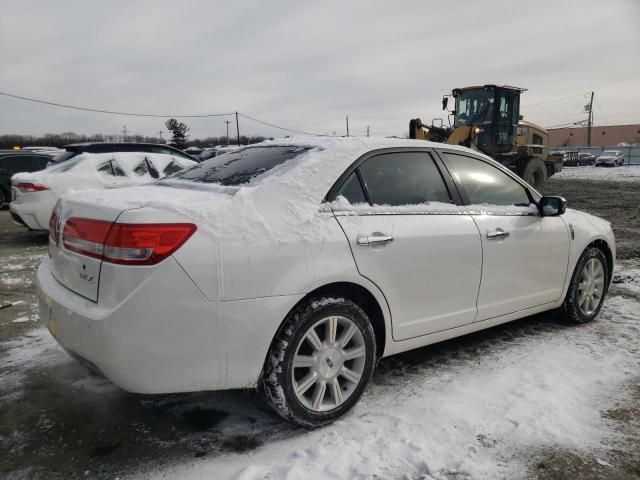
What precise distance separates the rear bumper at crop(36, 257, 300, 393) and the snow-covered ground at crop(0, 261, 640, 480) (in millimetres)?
408

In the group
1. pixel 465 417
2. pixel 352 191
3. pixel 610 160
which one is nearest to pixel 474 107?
pixel 352 191

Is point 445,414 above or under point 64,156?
under

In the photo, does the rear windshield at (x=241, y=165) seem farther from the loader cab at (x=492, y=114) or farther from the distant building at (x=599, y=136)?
the distant building at (x=599, y=136)

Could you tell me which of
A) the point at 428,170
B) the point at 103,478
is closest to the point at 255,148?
the point at 428,170

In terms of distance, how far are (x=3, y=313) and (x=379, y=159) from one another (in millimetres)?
3790

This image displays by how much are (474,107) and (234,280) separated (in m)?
14.4

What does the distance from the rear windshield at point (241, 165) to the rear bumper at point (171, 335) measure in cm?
82

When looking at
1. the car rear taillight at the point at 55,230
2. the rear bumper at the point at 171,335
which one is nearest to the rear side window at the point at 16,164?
the car rear taillight at the point at 55,230

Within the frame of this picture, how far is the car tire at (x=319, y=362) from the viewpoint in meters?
2.49

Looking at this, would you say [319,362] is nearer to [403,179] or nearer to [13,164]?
[403,179]

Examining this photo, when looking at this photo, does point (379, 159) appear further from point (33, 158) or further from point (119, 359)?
point (33, 158)

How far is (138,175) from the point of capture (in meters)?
8.33

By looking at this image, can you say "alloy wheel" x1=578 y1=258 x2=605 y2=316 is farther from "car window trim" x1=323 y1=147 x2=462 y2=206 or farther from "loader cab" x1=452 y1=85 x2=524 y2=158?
"loader cab" x1=452 y1=85 x2=524 y2=158

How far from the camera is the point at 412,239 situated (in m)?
2.95
